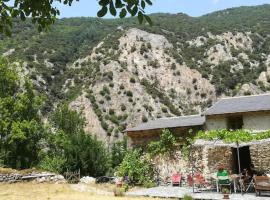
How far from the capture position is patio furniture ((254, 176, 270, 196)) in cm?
1952

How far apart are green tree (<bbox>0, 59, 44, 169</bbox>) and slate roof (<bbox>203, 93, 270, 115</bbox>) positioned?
16.9 metres

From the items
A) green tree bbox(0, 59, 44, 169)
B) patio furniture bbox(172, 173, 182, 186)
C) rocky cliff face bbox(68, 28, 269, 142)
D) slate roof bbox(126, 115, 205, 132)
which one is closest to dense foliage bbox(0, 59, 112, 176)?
green tree bbox(0, 59, 44, 169)

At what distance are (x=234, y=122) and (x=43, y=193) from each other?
493 inches

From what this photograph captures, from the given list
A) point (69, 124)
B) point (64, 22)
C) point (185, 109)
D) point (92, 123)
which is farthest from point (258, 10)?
point (69, 124)

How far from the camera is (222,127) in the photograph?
27156 millimetres

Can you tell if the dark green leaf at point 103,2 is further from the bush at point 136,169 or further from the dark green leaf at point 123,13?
the bush at point 136,169

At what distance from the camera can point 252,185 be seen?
22016 millimetres

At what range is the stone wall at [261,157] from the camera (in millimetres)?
22891

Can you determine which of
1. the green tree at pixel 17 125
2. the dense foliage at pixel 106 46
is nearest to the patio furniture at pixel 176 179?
the green tree at pixel 17 125

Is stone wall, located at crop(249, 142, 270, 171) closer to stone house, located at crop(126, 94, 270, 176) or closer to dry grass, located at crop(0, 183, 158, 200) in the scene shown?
stone house, located at crop(126, 94, 270, 176)

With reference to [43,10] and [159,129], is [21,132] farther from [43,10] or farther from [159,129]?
[43,10]

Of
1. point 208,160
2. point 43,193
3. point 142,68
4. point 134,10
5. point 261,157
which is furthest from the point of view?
point 142,68

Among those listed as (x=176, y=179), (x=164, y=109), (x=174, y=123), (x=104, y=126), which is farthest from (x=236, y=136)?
(x=164, y=109)

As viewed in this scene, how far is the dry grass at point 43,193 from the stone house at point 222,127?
20.1 feet
